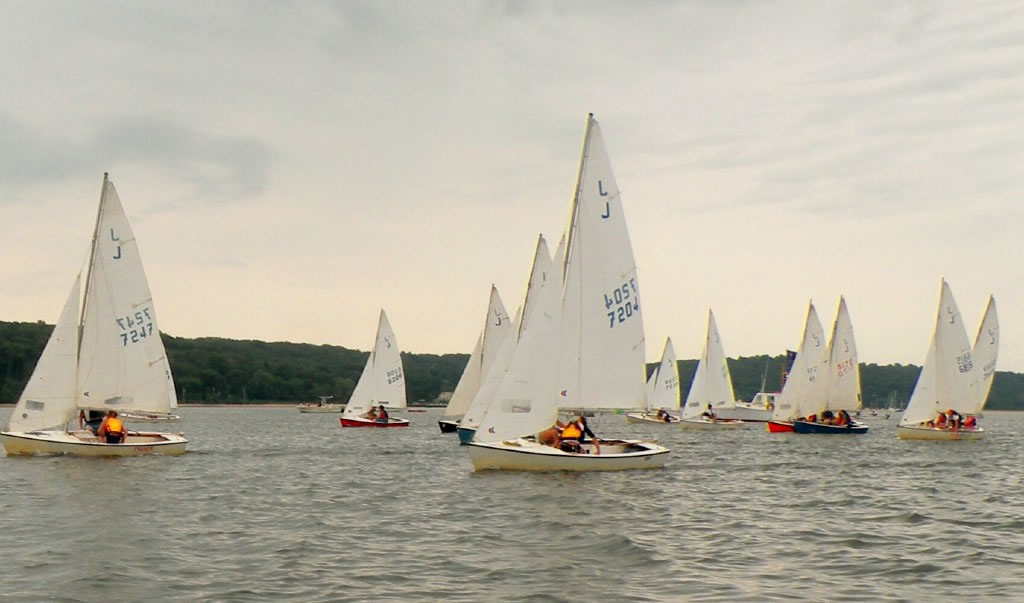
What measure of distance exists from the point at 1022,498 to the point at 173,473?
77.5 ft

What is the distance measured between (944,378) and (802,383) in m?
10.6

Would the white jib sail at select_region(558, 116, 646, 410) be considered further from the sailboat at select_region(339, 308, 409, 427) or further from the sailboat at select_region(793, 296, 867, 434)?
the sailboat at select_region(339, 308, 409, 427)

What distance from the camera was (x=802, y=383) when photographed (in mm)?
61375

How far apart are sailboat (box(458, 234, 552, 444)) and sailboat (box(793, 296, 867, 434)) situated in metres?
23.2

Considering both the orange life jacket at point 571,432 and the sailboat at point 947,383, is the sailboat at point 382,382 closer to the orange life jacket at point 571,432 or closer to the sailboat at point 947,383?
the sailboat at point 947,383

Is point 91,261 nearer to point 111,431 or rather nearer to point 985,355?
point 111,431

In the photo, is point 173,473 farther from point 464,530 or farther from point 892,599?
point 892,599

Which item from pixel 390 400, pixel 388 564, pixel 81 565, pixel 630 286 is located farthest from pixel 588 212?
pixel 390 400

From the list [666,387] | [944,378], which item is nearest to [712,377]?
[666,387]

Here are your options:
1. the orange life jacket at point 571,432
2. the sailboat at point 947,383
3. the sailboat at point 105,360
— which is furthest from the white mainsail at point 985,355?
the sailboat at point 105,360

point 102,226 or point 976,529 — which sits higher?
point 102,226

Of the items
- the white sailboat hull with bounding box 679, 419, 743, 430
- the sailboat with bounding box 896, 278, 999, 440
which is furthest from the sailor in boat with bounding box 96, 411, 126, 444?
the white sailboat hull with bounding box 679, 419, 743, 430

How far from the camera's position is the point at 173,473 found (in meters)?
31.3

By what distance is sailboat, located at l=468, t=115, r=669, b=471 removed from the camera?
97.1 ft
